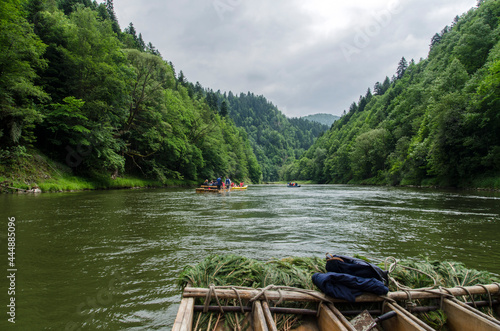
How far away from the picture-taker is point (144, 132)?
35562 millimetres

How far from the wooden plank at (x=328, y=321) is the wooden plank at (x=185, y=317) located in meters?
1.44

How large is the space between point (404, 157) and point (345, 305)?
54.1m

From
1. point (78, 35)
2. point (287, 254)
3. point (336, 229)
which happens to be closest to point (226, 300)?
point (287, 254)

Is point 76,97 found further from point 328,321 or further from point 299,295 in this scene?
point 328,321

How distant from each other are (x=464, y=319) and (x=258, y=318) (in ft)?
7.47

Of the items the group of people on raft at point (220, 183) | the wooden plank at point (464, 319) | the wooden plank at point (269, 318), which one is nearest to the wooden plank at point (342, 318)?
the wooden plank at point (269, 318)

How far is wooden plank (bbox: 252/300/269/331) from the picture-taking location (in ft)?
7.87

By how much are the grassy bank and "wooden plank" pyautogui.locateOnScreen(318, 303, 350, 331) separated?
2265cm

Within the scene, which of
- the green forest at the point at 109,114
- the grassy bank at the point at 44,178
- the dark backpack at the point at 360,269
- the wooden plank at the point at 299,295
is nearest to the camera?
the wooden plank at the point at 299,295

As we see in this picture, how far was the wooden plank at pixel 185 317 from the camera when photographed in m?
2.22

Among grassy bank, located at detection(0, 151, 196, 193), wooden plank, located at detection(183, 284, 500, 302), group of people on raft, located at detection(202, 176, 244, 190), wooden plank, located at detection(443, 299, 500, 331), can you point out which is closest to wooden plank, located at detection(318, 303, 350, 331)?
wooden plank, located at detection(183, 284, 500, 302)

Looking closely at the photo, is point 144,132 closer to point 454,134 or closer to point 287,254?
point 287,254

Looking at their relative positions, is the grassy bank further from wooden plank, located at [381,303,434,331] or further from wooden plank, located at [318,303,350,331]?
wooden plank, located at [381,303,434,331]

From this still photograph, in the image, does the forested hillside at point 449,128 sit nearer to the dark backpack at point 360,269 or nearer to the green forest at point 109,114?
the green forest at point 109,114
